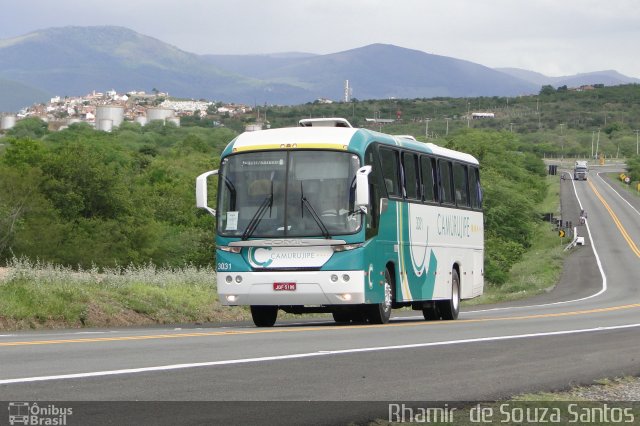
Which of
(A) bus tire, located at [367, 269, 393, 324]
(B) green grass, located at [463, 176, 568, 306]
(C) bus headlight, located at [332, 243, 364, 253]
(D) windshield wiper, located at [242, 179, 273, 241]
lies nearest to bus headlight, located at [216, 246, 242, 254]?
(D) windshield wiper, located at [242, 179, 273, 241]

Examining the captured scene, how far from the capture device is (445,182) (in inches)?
1076

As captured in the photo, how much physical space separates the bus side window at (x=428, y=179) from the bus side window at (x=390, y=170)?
5.58 feet

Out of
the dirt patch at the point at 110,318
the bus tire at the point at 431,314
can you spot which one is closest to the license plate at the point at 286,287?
the dirt patch at the point at 110,318

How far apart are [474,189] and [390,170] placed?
684cm

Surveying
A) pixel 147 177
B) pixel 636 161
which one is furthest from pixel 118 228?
pixel 636 161

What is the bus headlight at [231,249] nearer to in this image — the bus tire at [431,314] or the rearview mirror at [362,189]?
the rearview mirror at [362,189]

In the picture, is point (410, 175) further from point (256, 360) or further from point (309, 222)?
point (256, 360)

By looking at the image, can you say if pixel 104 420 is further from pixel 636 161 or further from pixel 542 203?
pixel 636 161

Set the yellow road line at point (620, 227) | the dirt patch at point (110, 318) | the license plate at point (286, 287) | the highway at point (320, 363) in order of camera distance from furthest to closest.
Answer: the yellow road line at point (620, 227) < the dirt patch at point (110, 318) < the license plate at point (286, 287) < the highway at point (320, 363)

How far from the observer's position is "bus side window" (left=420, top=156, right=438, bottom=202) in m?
25.7

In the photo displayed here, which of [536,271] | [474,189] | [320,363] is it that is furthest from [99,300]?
[536,271]

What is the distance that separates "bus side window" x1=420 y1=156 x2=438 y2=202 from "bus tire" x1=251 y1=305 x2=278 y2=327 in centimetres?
431

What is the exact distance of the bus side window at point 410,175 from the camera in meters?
24.6

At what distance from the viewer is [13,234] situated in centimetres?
8694
